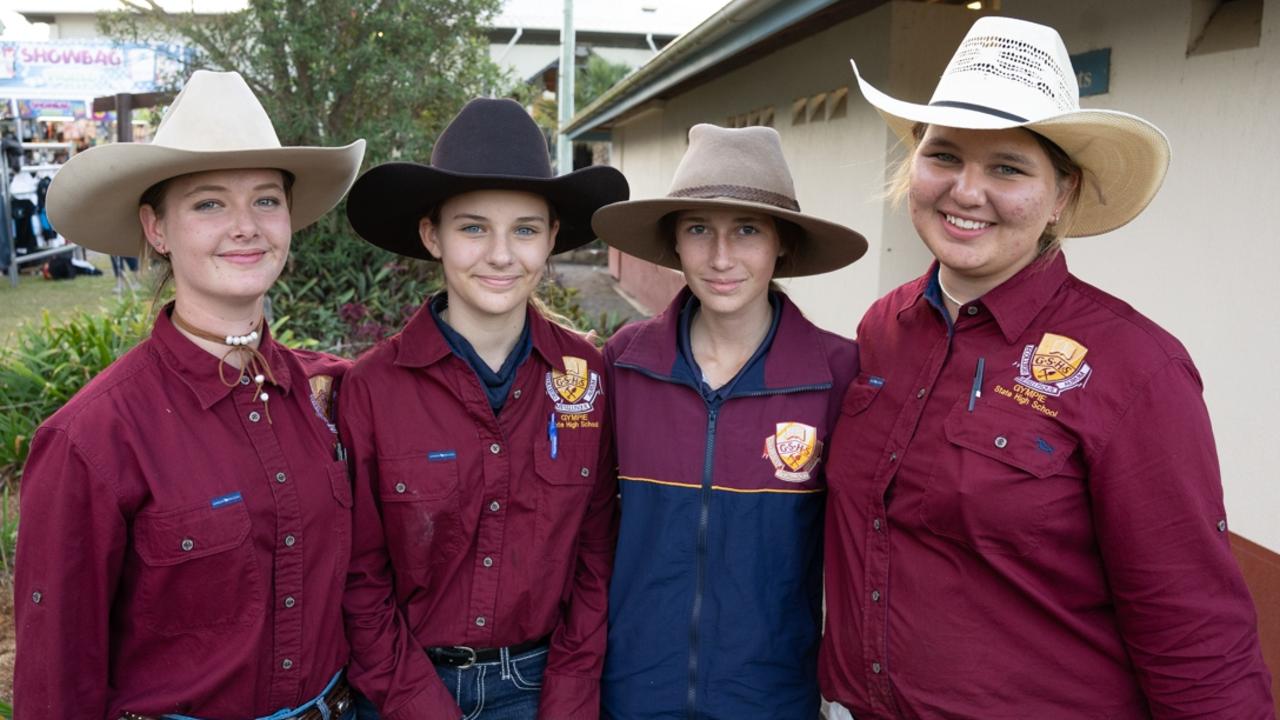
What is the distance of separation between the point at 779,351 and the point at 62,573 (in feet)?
5.51

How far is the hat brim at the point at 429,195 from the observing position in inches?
95.3

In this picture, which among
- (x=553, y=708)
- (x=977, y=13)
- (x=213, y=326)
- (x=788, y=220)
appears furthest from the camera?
(x=977, y=13)

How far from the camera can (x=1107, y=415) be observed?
179cm

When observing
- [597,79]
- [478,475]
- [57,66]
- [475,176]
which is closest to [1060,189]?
[475,176]

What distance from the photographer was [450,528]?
7.82 feet

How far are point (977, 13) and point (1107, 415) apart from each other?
353cm

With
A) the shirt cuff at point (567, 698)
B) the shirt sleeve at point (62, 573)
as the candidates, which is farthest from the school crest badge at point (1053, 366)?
the shirt sleeve at point (62, 573)

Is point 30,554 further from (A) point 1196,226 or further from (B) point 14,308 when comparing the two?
(B) point 14,308

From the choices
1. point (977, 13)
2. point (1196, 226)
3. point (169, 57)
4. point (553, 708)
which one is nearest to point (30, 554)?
point (553, 708)

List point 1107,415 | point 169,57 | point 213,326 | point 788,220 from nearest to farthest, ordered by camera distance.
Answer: point 1107,415 < point 213,326 < point 788,220 < point 169,57

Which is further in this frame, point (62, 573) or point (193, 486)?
point (193, 486)

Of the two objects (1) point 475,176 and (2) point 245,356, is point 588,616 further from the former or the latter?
(1) point 475,176

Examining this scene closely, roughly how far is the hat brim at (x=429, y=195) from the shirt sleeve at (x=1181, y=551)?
1435 mm

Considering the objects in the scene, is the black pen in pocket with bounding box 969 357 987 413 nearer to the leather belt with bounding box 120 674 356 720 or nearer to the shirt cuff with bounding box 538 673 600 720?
the shirt cuff with bounding box 538 673 600 720
